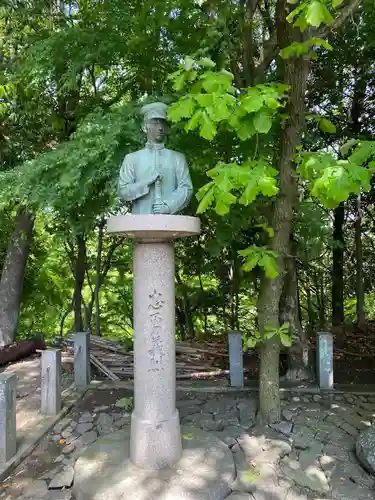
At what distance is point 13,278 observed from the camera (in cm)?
788

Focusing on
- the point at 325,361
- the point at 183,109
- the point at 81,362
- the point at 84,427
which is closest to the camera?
the point at 183,109

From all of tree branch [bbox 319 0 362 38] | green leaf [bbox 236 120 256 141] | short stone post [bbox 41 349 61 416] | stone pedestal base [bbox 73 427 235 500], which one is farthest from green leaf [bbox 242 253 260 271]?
short stone post [bbox 41 349 61 416]

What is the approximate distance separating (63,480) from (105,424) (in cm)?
109

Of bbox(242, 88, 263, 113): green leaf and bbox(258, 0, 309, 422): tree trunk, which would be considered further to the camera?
bbox(258, 0, 309, 422): tree trunk

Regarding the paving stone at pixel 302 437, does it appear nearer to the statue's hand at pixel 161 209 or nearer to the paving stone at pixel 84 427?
the paving stone at pixel 84 427

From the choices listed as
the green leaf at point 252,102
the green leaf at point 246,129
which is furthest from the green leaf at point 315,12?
the green leaf at point 246,129

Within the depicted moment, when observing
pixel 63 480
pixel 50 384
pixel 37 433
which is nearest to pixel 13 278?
pixel 50 384

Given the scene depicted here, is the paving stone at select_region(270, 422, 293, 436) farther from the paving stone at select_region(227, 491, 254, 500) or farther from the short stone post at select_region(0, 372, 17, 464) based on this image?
the short stone post at select_region(0, 372, 17, 464)

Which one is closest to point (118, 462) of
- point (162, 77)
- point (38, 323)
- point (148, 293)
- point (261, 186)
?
point (148, 293)

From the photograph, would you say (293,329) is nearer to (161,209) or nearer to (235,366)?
(235,366)

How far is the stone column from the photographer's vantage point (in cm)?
A: 335

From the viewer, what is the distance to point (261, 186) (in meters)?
2.93

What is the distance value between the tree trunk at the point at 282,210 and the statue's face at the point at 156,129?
1.46m

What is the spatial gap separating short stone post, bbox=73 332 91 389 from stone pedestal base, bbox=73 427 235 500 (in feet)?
6.34
